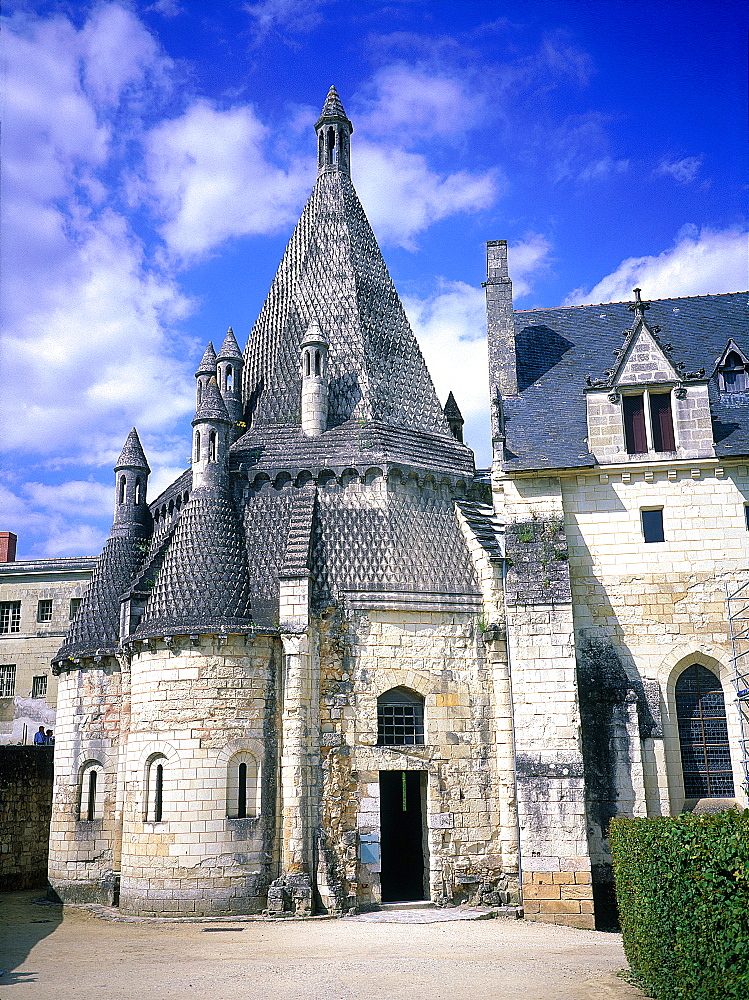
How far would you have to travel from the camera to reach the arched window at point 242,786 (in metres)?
18.6

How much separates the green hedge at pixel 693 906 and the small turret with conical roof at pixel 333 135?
22.1 meters

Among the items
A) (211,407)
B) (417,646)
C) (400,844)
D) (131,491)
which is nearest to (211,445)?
(211,407)

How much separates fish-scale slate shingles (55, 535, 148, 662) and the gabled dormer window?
13127mm

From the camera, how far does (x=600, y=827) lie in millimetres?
18453

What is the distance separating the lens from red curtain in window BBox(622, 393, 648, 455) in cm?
2084

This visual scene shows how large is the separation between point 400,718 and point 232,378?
1042 cm

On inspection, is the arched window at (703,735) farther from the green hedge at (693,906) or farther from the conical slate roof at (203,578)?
the conical slate roof at (203,578)

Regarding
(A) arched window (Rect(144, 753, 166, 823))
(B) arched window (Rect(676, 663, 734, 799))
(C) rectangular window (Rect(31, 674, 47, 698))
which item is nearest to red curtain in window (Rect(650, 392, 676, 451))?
(B) arched window (Rect(676, 663, 734, 799))

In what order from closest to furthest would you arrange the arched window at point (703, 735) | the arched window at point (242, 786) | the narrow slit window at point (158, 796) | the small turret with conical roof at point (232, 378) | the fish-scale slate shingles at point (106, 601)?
the arched window at point (242, 786) < the narrow slit window at point (158, 796) < the arched window at point (703, 735) < the fish-scale slate shingles at point (106, 601) < the small turret with conical roof at point (232, 378)

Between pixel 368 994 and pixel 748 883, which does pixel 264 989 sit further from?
pixel 748 883

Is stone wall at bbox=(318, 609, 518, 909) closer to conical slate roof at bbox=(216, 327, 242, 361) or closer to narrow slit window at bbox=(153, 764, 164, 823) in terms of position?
narrow slit window at bbox=(153, 764, 164, 823)

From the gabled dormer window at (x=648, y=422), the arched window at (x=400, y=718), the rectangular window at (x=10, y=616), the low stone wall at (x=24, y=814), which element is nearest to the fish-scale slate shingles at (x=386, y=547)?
the arched window at (x=400, y=718)

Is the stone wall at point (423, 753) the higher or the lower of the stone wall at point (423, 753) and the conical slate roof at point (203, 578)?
the lower

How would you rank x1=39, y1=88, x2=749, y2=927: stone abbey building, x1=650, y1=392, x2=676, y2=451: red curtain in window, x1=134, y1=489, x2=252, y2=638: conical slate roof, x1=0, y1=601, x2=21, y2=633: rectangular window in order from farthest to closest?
1. x1=0, y1=601, x2=21, y2=633: rectangular window
2. x1=650, y1=392, x2=676, y2=451: red curtain in window
3. x1=134, y1=489, x2=252, y2=638: conical slate roof
4. x1=39, y1=88, x2=749, y2=927: stone abbey building
